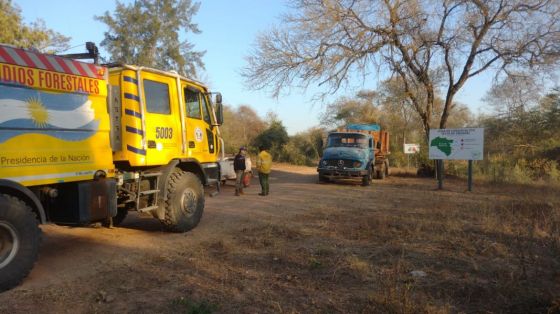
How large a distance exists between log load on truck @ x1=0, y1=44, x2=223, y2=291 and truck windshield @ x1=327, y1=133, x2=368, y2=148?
10.6m

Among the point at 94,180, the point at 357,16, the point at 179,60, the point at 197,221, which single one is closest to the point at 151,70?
the point at 94,180

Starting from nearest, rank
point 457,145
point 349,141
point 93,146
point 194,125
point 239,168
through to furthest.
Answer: point 93,146 → point 194,125 → point 239,168 → point 457,145 → point 349,141

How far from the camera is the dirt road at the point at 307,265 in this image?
4629mm

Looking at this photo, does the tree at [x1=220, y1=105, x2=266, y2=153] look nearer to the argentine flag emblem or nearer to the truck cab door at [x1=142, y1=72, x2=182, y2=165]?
the truck cab door at [x1=142, y1=72, x2=182, y2=165]

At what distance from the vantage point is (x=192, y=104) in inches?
348

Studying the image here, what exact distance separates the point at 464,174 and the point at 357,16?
9507 mm

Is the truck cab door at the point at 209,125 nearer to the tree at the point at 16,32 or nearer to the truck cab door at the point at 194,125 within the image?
the truck cab door at the point at 194,125

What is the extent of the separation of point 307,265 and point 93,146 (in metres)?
3.41

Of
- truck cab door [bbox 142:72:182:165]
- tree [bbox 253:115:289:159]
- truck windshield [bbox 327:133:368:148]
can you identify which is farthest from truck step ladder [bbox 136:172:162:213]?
tree [bbox 253:115:289:159]

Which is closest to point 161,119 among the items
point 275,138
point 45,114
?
point 45,114

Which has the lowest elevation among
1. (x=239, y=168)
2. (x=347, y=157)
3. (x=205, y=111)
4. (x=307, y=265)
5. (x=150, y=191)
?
(x=307, y=265)

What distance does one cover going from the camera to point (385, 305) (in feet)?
14.4

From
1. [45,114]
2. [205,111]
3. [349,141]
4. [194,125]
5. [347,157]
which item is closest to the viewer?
[45,114]

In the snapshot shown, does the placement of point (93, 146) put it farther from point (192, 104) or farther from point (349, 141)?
point (349, 141)
